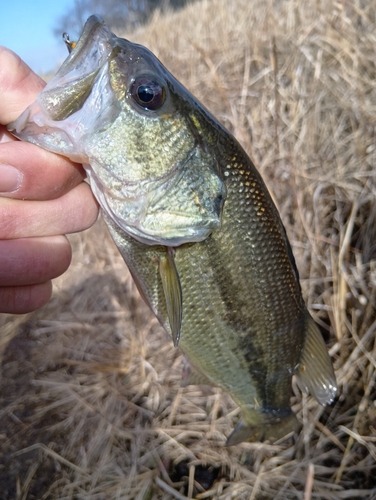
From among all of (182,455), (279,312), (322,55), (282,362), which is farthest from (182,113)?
(322,55)

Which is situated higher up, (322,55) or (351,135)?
(322,55)

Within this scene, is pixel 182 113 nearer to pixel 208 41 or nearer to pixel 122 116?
pixel 122 116

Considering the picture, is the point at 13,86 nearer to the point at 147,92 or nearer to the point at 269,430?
the point at 147,92

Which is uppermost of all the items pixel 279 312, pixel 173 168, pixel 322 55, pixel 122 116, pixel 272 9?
pixel 272 9

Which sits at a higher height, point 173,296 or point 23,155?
point 23,155

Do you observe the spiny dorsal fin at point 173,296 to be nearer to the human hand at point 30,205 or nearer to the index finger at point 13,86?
the human hand at point 30,205

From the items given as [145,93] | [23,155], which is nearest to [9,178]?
[23,155]

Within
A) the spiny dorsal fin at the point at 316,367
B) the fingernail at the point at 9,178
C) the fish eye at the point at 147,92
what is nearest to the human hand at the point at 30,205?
the fingernail at the point at 9,178
